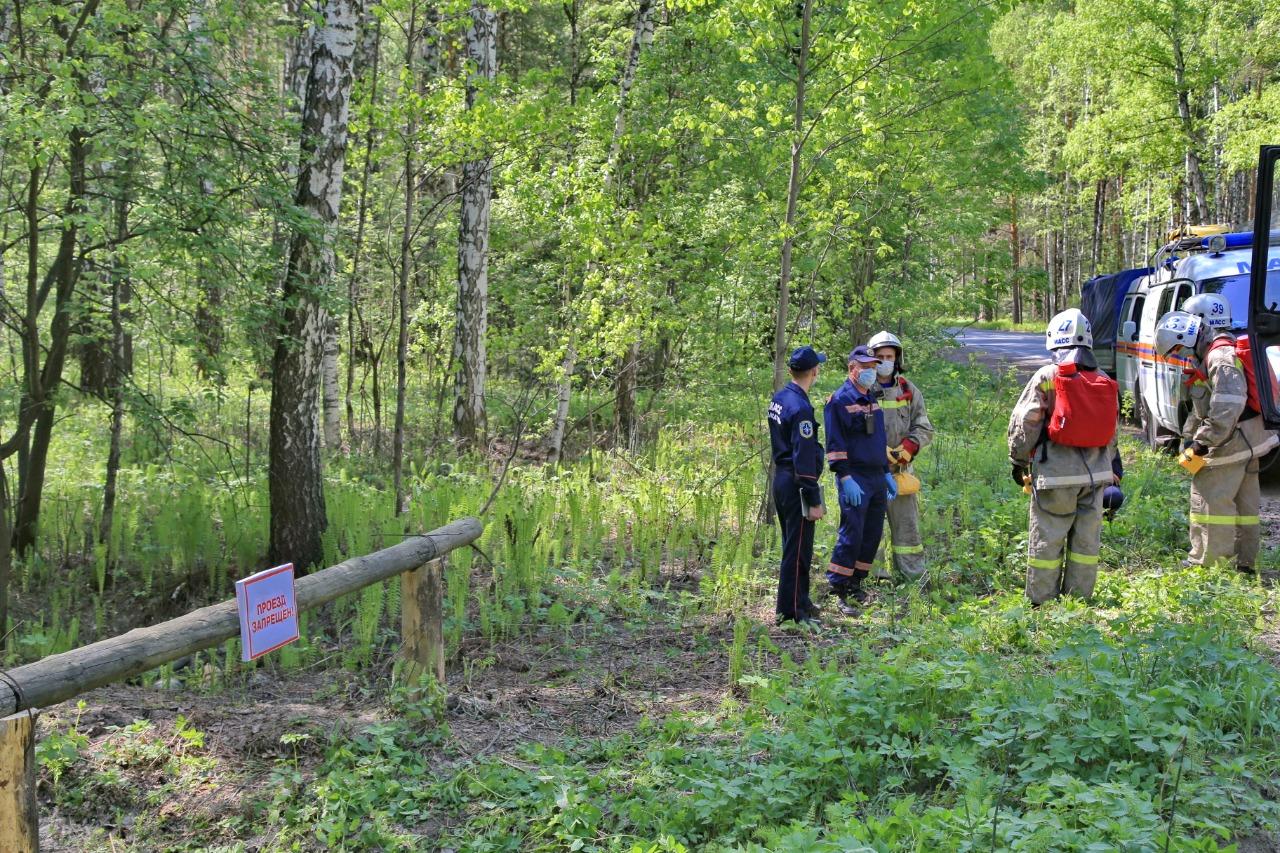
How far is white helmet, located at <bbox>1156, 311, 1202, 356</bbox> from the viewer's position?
758cm

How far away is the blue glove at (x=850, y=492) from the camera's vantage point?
7.14m

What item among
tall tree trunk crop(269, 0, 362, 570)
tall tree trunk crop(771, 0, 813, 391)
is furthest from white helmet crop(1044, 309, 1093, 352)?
tall tree trunk crop(269, 0, 362, 570)

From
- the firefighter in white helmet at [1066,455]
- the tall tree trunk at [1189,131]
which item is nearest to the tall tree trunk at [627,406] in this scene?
the firefighter in white helmet at [1066,455]

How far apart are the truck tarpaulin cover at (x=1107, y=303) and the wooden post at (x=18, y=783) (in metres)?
16.5

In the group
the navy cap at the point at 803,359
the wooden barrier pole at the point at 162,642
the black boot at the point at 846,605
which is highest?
the navy cap at the point at 803,359

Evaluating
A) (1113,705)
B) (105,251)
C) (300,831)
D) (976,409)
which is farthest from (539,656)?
(976,409)

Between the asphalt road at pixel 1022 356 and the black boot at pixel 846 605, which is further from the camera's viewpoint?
the asphalt road at pixel 1022 356

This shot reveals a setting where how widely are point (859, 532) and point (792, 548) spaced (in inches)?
31.5

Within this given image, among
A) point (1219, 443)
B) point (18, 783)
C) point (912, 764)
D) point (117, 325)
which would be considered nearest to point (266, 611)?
point (18, 783)

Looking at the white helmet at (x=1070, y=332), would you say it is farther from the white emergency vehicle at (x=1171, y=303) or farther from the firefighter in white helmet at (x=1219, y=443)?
the white emergency vehicle at (x=1171, y=303)

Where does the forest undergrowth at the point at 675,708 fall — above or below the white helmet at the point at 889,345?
below

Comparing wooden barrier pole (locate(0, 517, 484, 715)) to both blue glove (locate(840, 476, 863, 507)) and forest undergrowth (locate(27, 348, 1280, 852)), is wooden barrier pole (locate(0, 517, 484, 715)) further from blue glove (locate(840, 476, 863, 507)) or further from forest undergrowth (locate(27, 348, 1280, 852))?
blue glove (locate(840, 476, 863, 507))

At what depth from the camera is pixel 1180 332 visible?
25.0 ft

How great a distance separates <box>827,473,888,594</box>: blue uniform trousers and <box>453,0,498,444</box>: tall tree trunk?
240 inches
